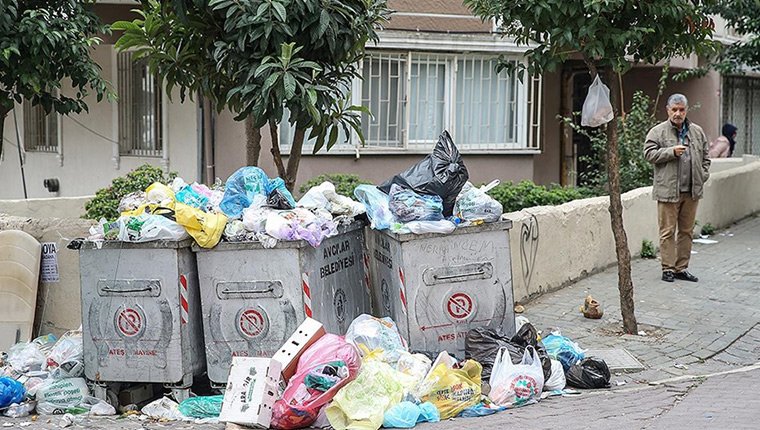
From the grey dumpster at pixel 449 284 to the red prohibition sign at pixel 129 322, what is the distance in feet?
5.91

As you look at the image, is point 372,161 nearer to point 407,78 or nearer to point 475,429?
point 407,78

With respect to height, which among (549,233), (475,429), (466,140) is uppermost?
(466,140)

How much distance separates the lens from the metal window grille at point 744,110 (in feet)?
75.8

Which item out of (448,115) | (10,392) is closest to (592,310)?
(10,392)

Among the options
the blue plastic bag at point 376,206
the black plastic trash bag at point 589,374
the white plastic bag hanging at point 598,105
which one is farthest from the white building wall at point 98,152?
the black plastic trash bag at point 589,374

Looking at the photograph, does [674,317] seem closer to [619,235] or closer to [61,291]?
[619,235]

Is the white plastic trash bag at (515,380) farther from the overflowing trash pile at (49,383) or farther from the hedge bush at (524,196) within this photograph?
the hedge bush at (524,196)

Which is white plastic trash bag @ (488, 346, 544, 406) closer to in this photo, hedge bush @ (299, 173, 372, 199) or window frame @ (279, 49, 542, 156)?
hedge bush @ (299, 173, 372, 199)

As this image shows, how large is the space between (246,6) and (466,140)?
868 cm

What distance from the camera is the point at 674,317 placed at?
9445mm

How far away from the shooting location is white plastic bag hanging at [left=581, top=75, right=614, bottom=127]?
853 centimetres

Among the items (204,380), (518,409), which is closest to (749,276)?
(518,409)

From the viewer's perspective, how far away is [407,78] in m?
14.9

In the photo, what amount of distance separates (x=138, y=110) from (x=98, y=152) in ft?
3.50
